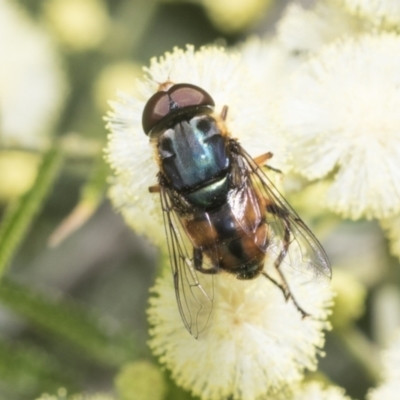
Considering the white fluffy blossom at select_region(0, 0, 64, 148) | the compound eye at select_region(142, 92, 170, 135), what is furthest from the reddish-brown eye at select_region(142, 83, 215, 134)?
the white fluffy blossom at select_region(0, 0, 64, 148)

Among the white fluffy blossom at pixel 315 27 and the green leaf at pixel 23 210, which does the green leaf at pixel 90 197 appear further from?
the white fluffy blossom at pixel 315 27

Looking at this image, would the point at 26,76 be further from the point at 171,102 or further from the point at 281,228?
the point at 281,228

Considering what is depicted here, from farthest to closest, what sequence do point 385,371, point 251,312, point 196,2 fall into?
point 196,2 → point 385,371 → point 251,312

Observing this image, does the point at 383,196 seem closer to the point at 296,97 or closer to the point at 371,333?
the point at 296,97

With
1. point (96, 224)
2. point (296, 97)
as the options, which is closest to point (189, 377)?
point (296, 97)

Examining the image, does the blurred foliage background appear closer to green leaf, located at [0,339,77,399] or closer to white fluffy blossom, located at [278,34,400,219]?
green leaf, located at [0,339,77,399]

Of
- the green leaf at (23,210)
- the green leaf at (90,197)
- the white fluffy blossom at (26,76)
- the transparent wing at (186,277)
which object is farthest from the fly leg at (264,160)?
the white fluffy blossom at (26,76)
